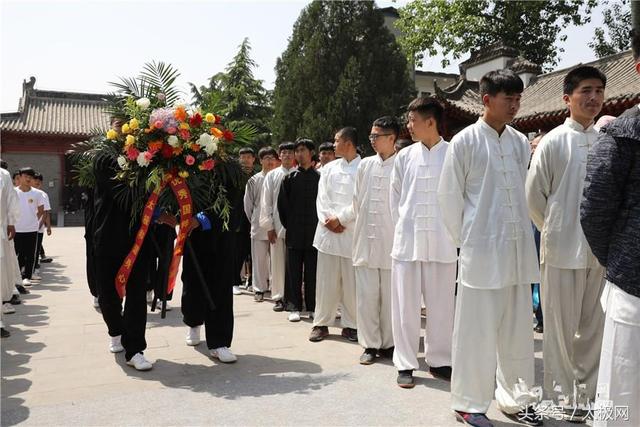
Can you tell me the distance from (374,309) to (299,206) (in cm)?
209

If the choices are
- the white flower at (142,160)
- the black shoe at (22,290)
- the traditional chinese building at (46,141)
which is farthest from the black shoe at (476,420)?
the traditional chinese building at (46,141)

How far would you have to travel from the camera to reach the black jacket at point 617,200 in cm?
227

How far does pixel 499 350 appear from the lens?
11.2ft

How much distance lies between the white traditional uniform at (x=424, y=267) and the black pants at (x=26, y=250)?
6918 millimetres

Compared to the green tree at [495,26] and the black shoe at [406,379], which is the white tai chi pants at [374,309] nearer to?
→ the black shoe at [406,379]

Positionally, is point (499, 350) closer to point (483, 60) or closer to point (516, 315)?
point (516, 315)

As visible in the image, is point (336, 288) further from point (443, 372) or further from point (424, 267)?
point (443, 372)

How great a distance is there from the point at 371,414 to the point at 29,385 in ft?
8.14

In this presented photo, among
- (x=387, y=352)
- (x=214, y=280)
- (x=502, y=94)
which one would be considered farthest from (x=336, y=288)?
(x=502, y=94)

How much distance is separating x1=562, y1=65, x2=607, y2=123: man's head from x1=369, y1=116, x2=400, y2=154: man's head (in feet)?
5.01

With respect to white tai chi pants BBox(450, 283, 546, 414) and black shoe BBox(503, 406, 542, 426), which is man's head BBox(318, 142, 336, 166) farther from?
black shoe BBox(503, 406, 542, 426)

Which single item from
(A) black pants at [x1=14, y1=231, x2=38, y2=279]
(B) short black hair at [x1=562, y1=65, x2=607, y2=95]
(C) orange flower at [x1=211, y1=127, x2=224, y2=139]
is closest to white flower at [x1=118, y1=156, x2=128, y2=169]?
(C) orange flower at [x1=211, y1=127, x2=224, y2=139]

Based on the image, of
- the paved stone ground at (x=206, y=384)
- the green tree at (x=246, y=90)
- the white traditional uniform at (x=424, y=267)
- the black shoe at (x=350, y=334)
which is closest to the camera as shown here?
the paved stone ground at (x=206, y=384)

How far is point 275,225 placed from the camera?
23.5 feet
